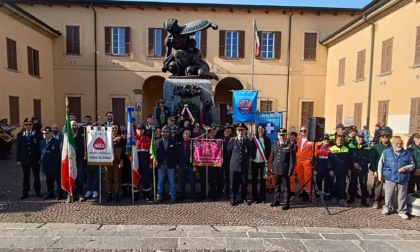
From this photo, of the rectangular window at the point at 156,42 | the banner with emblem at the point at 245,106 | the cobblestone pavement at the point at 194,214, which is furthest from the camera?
the rectangular window at the point at 156,42

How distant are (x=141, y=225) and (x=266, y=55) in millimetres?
18543

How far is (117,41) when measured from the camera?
2056 cm

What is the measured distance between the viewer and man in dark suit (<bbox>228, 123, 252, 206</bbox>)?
606 cm

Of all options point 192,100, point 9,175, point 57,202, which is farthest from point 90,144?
point 9,175

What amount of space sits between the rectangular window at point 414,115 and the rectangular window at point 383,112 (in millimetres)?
1655

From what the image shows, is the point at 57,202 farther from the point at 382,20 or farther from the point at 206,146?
the point at 382,20

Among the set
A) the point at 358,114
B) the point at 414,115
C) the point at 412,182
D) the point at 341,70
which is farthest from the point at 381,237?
the point at 341,70

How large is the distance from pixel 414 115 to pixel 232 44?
495 inches

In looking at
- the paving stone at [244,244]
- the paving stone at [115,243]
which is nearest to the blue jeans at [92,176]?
the paving stone at [115,243]

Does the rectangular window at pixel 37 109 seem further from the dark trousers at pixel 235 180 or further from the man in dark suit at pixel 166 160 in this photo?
the dark trousers at pixel 235 180

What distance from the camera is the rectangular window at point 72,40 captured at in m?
20.2

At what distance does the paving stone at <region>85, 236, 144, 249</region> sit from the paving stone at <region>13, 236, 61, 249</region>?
612mm

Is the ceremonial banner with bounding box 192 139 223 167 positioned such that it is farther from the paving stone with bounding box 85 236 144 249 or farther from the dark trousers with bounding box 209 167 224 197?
the paving stone with bounding box 85 236 144 249

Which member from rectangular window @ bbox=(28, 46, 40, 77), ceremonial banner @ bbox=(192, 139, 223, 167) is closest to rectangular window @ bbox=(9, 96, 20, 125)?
rectangular window @ bbox=(28, 46, 40, 77)
